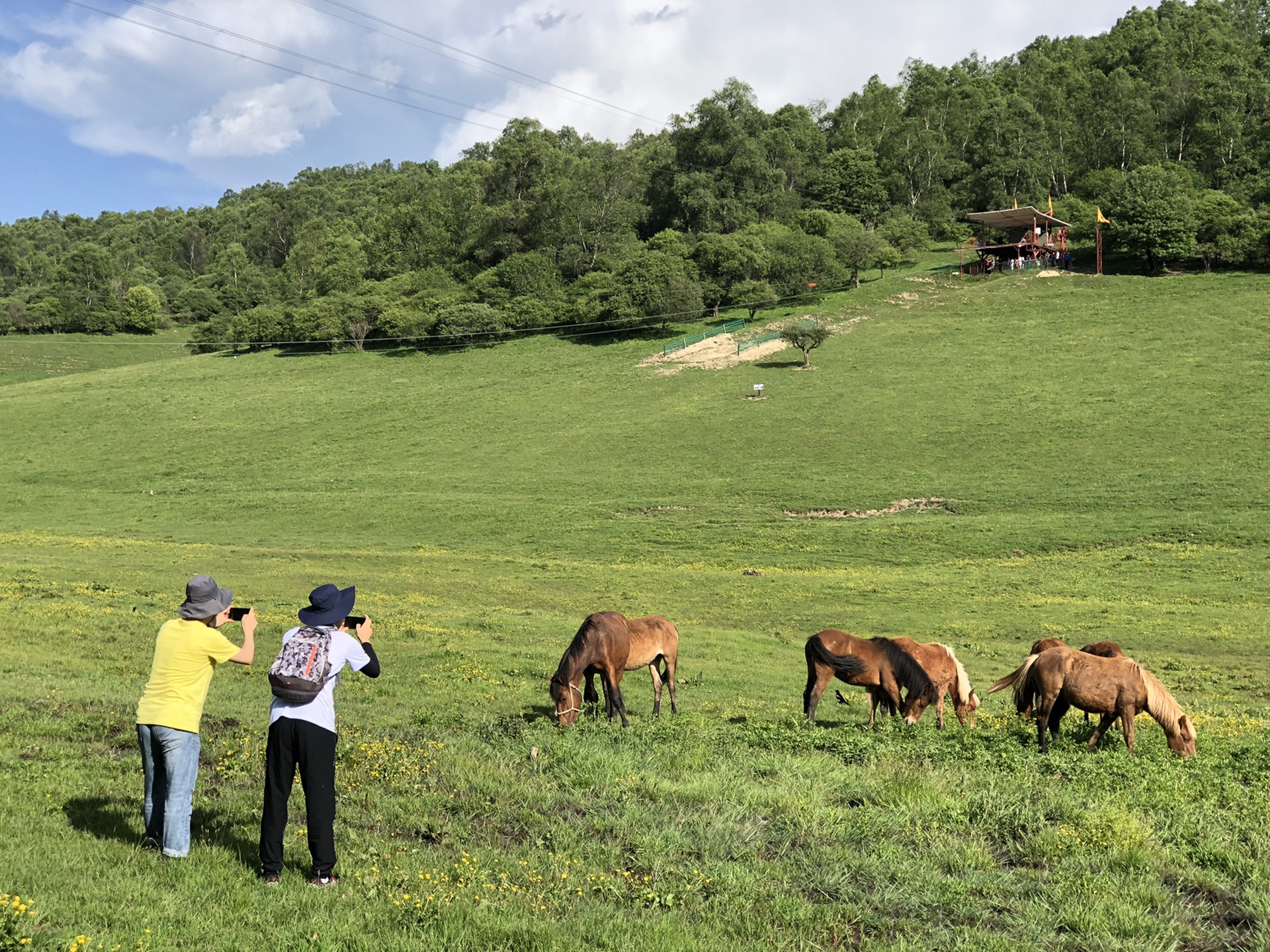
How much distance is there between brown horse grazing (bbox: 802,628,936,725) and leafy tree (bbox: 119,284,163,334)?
138980 millimetres

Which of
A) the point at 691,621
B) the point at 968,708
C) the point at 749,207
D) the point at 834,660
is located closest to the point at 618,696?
the point at 834,660

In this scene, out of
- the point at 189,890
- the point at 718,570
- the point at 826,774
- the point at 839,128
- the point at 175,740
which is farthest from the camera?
the point at 839,128

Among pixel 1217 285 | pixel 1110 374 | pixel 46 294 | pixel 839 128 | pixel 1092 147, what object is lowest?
pixel 1110 374

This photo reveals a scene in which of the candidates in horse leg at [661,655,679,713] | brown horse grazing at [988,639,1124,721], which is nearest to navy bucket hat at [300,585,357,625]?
horse leg at [661,655,679,713]

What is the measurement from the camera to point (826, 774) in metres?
8.97

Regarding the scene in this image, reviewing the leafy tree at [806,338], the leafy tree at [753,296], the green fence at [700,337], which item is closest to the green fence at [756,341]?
the leafy tree at [806,338]

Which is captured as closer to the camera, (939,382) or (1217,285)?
(939,382)

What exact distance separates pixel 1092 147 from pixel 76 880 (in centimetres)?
14660

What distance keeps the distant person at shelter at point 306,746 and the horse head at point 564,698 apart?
5.49 metres

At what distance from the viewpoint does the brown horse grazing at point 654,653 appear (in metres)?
13.1

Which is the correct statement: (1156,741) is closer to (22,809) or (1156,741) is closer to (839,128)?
(22,809)

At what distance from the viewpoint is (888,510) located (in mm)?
38500

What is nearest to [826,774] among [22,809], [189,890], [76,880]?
[189,890]

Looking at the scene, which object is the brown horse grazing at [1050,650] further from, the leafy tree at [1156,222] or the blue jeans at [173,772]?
the leafy tree at [1156,222]
